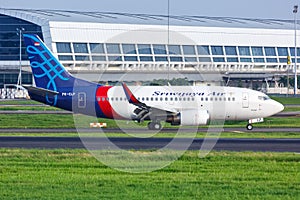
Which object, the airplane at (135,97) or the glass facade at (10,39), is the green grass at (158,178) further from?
the glass facade at (10,39)

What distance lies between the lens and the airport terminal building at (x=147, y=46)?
350 ft

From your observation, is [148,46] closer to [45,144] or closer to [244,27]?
[244,27]

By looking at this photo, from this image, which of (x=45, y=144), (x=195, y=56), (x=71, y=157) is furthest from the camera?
(x=195, y=56)

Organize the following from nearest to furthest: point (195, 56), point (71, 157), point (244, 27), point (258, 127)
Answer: point (71, 157)
point (258, 127)
point (195, 56)
point (244, 27)

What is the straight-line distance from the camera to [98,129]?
51.7 m

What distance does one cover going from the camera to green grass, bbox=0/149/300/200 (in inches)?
853

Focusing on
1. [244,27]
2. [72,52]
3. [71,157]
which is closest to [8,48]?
[72,52]

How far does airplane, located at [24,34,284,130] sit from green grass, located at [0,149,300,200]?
19515 millimetres

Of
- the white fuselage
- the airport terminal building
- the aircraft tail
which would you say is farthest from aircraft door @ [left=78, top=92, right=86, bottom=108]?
the airport terminal building

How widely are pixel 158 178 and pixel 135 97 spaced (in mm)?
27298

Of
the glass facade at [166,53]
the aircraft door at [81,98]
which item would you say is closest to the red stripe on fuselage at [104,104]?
the aircraft door at [81,98]

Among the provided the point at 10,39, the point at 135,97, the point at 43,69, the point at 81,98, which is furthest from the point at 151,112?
the point at 10,39

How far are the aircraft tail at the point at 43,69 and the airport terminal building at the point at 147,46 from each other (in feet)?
164

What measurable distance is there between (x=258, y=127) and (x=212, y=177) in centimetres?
3041
